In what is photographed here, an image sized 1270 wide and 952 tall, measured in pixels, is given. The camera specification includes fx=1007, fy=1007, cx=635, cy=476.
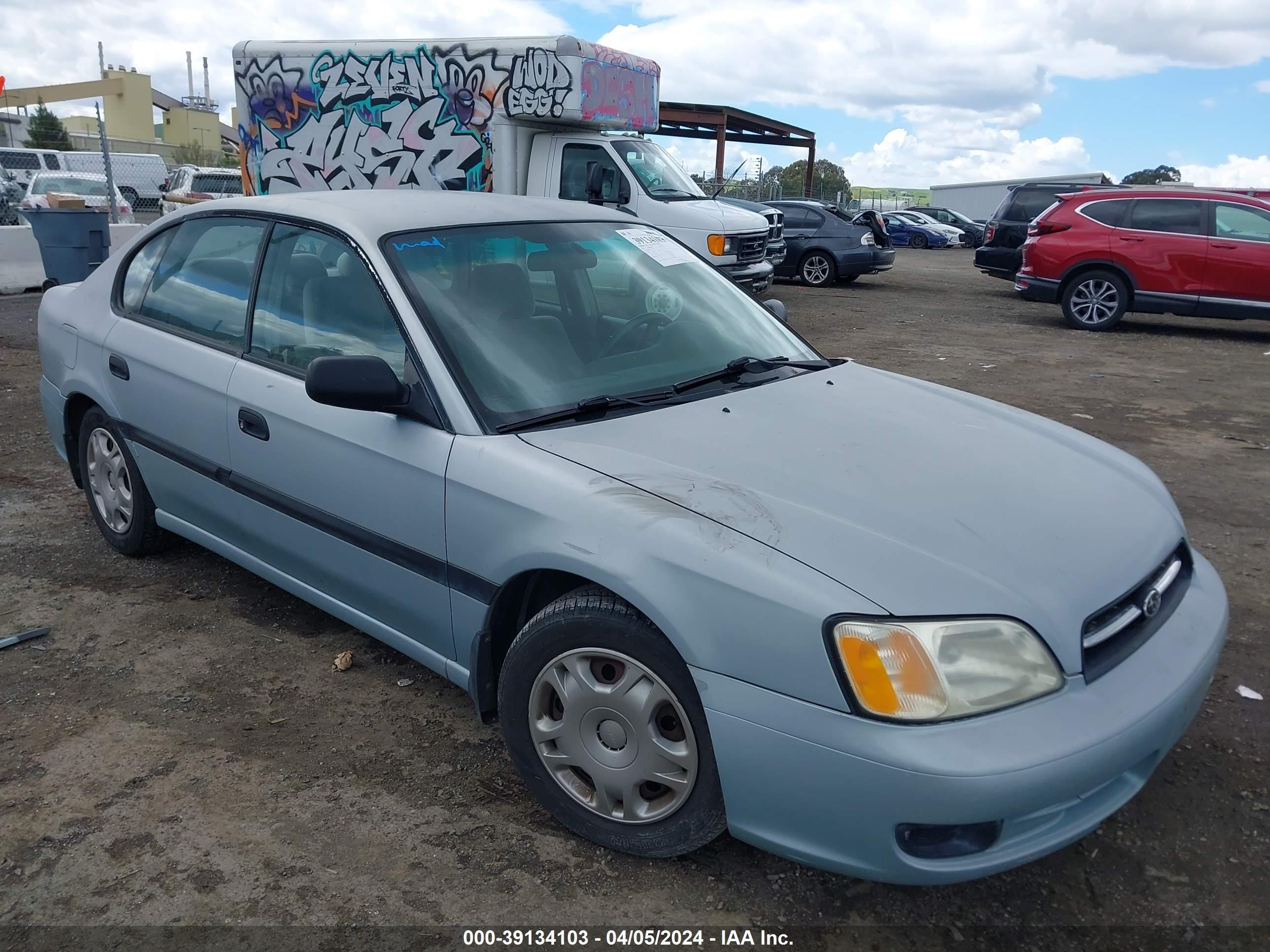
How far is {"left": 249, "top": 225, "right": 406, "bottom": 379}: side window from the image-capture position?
2.97 metres

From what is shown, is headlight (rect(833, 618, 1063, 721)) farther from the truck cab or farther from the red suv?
the red suv

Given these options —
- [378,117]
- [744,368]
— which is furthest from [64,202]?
[744,368]

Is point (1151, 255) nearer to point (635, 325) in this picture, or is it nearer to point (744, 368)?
point (744, 368)

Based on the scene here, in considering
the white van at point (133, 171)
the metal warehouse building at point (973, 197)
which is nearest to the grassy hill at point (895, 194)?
the metal warehouse building at point (973, 197)

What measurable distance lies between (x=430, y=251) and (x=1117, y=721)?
2.23 metres

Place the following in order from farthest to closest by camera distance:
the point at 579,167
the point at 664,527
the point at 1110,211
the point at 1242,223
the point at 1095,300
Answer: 1. the point at 1095,300
2. the point at 1110,211
3. the point at 1242,223
4. the point at 579,167
5. the point at 664,527

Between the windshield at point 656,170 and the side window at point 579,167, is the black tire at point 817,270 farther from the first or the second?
the side window at point 579,167

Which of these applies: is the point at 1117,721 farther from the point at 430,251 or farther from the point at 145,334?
the point at 145,334

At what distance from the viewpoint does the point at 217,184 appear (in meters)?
22.0

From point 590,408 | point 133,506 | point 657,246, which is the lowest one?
point 133,506

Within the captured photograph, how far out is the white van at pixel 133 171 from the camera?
26.8m

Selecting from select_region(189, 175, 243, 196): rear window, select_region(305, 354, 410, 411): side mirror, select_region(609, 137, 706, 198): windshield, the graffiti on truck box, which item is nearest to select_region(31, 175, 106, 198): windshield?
select_region(189, 175, 243, 196): rear window

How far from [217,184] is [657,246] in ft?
69.6

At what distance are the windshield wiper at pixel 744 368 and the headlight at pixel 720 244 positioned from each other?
790 cm
